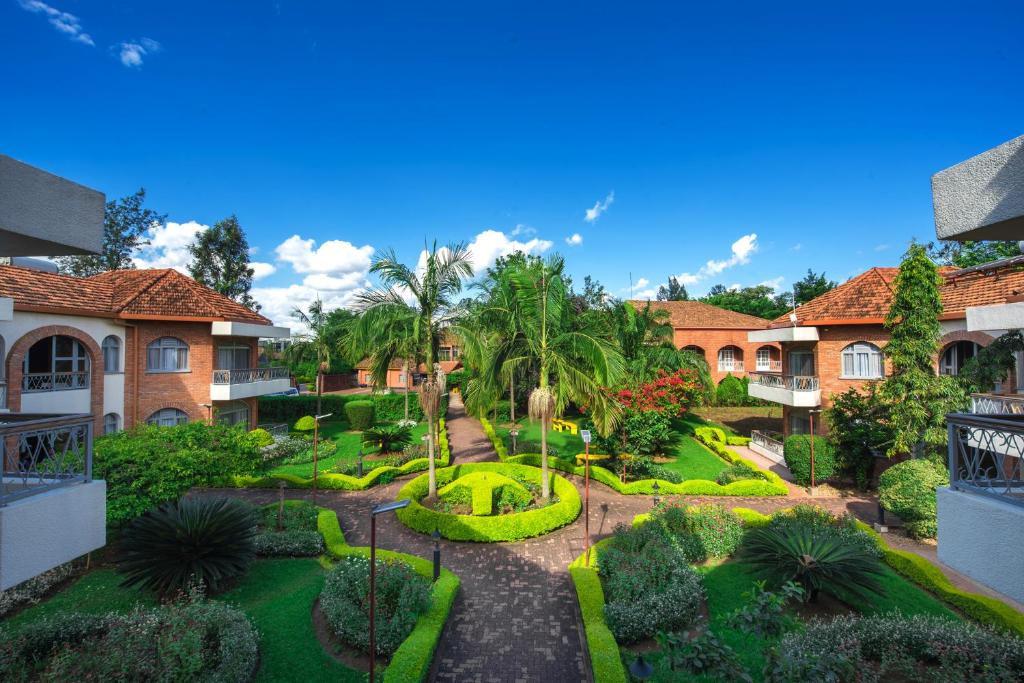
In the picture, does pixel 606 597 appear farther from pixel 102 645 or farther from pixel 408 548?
pixel 102 645

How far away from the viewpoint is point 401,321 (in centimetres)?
1466

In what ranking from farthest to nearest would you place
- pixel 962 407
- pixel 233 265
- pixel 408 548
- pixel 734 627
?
pixel 233 265, pixel 962 407, pixel 408 548, pixel 734 627

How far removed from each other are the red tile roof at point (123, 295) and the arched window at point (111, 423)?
396cm

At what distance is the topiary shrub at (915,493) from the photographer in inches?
489

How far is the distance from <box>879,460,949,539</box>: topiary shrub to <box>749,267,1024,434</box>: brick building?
5407mm

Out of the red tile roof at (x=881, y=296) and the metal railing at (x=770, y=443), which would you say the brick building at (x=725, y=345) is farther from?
the metal railing at (x=770, y=443)

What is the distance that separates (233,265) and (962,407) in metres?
45.5

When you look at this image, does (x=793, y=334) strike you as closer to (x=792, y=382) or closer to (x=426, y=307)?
(x=792, y=382)

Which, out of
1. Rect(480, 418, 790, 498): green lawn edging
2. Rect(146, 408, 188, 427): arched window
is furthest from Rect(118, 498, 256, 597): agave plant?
Rect(146, 408, 188, 427): arched window

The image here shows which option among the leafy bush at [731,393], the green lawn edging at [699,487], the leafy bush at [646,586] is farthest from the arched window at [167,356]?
the leafy bush at [731,393]

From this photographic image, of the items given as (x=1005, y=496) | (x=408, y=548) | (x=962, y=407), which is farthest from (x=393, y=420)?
(x=1005, y=496)

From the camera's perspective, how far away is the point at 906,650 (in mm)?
6934

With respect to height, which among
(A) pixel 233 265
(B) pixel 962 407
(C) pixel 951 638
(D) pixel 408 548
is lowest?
(D) pixel 408 548

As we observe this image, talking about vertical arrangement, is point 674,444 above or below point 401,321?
below
